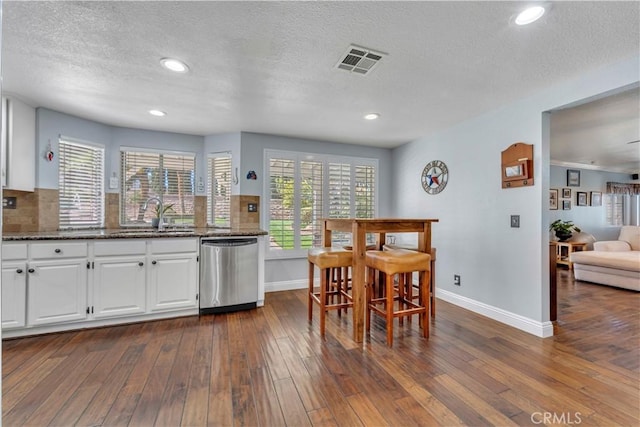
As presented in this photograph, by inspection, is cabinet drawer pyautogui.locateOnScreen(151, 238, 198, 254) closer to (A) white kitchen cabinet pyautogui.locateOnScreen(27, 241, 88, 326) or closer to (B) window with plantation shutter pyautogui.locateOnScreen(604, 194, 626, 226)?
(A) white kitchen cabinet pyautogui.locateOnScreen(27, 241, 88, 326)

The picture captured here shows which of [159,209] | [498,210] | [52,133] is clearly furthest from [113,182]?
[498,210]

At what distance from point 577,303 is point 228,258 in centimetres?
433

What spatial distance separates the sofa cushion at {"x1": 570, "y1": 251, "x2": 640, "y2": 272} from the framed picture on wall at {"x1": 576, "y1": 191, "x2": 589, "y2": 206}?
2019mm

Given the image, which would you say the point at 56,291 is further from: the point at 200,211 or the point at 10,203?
the point at 200,211

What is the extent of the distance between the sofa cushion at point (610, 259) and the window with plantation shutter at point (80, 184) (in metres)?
7.10

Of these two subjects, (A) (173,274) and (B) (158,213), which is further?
(B) (158,213)

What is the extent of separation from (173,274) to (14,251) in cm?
131

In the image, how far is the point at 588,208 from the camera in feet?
21.9

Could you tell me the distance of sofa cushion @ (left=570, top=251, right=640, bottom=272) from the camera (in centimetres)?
432

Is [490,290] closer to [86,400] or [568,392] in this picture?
[568,392]

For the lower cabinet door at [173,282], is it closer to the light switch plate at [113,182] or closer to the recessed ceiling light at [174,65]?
the light switch plate at [113,182]

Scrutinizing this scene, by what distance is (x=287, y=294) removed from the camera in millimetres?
4180

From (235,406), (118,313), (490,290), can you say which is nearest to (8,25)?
(118,313)

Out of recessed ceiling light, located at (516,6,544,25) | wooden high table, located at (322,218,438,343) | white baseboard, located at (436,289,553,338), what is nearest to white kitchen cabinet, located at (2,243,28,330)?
wooden high table, located at (322,218,438,343)
